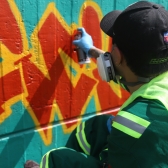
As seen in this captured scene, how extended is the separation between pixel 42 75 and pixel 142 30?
3.09ft

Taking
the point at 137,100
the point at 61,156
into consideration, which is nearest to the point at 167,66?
the point at 137,100

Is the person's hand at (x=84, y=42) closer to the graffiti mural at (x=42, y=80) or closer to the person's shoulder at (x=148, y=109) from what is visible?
the graffiti mural at (x=42, y=80)

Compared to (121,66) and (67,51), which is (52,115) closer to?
(67,51)

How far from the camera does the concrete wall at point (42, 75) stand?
210 centimetres

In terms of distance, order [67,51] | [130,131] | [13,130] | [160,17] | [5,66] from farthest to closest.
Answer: [67,51], [13,130], [5,66], [160,17], [130,131]

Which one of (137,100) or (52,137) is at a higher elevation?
(137,100)

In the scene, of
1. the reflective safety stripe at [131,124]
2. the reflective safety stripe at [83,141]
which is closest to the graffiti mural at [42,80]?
the reflective safety stripe at [83,141]

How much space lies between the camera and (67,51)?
7.82 feet

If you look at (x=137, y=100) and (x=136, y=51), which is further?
(x=136, y=51)

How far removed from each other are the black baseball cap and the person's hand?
0.68 m

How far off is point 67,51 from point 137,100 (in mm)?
1031

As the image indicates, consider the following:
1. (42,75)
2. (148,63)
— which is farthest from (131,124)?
(42,75)

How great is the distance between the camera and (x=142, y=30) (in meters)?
1.52

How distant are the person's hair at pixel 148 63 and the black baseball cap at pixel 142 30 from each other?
2 centimetres
